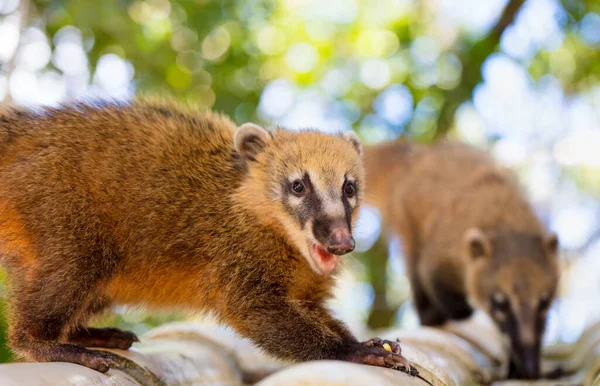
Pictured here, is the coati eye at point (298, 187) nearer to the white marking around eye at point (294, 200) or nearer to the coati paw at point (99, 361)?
the white marking around eye at point (294, 200)

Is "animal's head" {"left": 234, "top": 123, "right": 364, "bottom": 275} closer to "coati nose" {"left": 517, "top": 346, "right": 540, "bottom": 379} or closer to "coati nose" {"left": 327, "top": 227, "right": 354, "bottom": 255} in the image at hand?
"coati nose" {"left": 327, "top": 227, "right": 354, "bottom": 255}

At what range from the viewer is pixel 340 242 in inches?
115

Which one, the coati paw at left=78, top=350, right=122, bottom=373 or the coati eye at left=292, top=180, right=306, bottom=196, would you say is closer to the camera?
the coati paw at left=78, top=350, right=122, bottom=373

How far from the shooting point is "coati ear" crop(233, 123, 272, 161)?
3574 mm

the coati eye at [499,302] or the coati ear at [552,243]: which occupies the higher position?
the coati ear at [552,243]

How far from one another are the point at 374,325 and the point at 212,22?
3.98 meters

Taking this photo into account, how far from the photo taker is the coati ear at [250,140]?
3574mm

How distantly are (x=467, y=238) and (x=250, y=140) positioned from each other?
9.72 ft

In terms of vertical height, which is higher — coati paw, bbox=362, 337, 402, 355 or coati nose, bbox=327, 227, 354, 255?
coati nose, bbox=327, 227, 354, 255

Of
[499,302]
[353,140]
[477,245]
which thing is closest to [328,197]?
[353,140]

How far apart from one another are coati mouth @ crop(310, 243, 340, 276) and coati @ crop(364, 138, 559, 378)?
1903 millimetres

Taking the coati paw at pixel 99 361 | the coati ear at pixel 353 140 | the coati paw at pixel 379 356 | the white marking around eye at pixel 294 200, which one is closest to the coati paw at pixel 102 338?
the coati paw at pixel 99 361

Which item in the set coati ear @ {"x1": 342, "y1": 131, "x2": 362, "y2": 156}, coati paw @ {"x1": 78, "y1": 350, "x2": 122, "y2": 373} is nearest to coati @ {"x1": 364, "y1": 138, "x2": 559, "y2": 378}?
coati ear @ {"x1": 342, "y1": 131, "x2": 362, "y2": 156}

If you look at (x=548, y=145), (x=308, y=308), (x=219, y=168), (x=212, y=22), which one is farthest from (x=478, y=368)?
(x=548, y=145)
